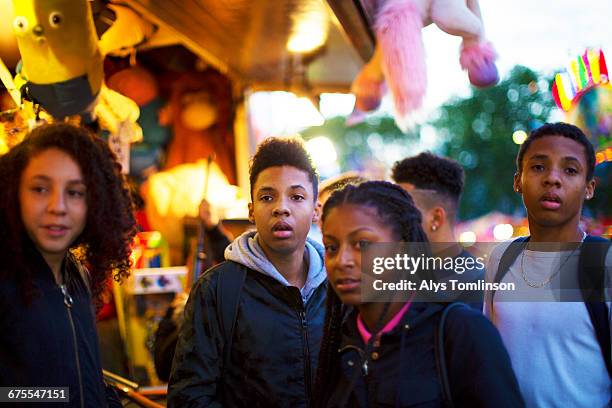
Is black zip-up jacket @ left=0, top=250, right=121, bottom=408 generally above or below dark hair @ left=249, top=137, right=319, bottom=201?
below

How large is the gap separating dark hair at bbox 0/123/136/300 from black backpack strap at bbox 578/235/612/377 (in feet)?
4.54

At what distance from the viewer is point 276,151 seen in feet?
7.95

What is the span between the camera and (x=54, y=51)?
10.1ft

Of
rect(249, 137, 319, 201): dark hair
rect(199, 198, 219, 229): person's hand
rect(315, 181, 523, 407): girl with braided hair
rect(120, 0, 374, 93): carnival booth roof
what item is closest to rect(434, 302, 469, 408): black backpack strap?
rect(315, 181, 523, 407): girl with braided hair

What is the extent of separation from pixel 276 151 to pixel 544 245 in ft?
3.23

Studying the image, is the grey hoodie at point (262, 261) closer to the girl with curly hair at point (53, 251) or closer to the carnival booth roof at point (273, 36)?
the girl with curly hair at point (53, 251)

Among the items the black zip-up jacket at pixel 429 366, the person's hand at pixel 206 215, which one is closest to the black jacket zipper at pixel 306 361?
the black zip-up jacket at pixel 429 366

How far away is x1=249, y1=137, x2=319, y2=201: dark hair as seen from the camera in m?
2.40

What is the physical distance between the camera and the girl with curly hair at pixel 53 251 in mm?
1694

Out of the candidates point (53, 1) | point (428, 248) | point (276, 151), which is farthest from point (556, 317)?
point (53, 1)

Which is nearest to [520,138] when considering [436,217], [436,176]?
[436,176]

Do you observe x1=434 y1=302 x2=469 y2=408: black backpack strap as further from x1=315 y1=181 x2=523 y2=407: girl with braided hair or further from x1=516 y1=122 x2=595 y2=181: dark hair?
x1=516 y1=122 x2=595 y2=181: dark hair

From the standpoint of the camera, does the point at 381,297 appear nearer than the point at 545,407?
Yes

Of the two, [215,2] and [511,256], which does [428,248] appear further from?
[215,2]
